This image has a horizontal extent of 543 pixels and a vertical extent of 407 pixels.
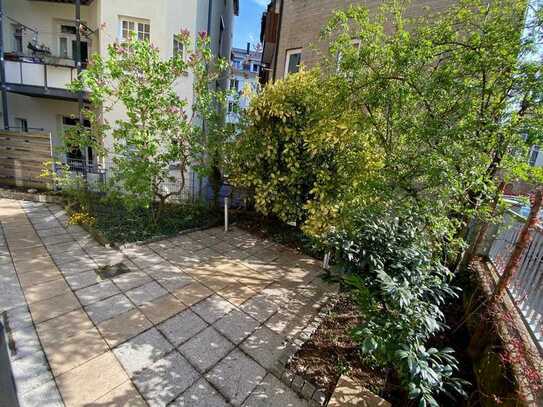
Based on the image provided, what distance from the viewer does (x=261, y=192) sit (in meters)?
5.21

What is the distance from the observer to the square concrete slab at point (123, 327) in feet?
8.26

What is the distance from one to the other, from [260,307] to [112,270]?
223cm

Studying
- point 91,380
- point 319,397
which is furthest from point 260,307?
point 91,380

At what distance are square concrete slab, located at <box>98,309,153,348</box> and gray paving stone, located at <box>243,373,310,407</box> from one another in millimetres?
1342

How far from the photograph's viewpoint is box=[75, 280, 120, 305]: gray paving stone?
3033 mm

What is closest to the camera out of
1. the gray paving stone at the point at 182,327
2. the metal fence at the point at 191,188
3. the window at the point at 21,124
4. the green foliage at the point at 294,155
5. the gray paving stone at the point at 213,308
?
the gray paving stone at the point at 182,327

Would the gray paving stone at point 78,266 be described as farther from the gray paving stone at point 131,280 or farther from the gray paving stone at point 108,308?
the gray paving stone at point 108,308

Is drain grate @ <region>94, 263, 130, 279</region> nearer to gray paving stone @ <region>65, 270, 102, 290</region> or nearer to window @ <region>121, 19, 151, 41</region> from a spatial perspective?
gray paving stone @ <region>65, 270, 102, 290</region>

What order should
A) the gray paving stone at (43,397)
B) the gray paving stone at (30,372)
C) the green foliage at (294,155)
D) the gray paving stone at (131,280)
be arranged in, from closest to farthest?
the gray paving stone at (43,397) → the gray paving stone at (30,372) → the gray paving stone at (131,280) → the green foliage at (294,155)

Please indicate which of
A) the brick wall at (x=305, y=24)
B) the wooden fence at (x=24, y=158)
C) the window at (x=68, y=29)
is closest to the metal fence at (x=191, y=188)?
the wooden fence at (x=24, y=158)

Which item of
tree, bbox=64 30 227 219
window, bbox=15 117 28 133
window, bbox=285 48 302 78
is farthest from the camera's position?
window, bbox=15 117 28 133

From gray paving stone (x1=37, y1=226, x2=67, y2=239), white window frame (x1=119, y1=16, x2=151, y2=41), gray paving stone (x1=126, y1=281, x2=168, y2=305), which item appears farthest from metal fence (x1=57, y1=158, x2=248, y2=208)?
white window frame (x1=119, y1=16, x2=151, y2=41)

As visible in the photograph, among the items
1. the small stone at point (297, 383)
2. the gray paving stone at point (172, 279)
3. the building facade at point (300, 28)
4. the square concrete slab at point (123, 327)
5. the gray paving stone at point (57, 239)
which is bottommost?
the gray paving stone at point (57, 239)

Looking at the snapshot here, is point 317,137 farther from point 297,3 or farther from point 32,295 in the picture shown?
point 297,3
